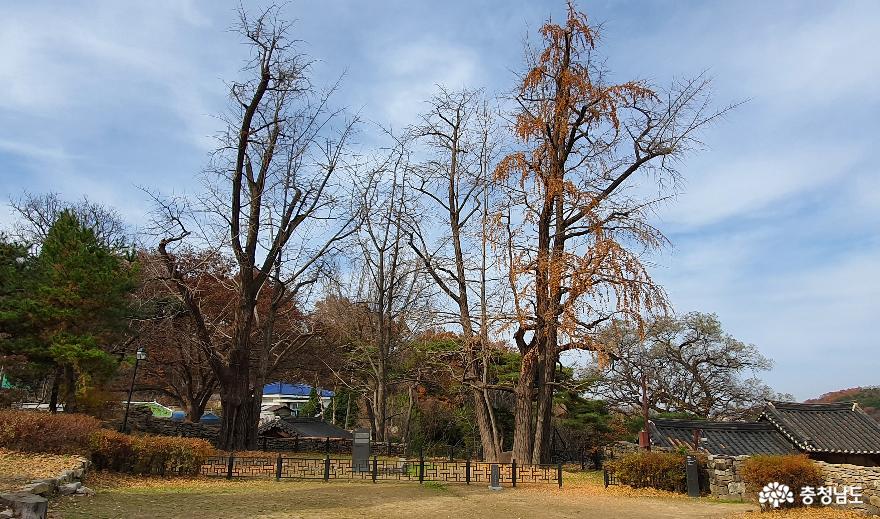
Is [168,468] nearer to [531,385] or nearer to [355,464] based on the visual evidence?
[355,464]

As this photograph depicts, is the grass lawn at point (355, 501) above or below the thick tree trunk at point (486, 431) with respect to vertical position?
below

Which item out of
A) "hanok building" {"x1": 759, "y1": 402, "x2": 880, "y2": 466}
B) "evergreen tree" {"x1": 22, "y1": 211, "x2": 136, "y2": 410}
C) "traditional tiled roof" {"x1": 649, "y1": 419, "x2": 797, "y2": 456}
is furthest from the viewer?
"traditional tiled roof" {"x1": 649, "y1": 419, "x2": 797, "y2": 456}

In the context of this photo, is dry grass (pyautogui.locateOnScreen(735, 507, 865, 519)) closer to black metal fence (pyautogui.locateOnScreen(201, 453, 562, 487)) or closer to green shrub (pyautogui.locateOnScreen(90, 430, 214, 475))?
black metal fence (pyautogui.locateOnScreen(201, 453, 562, 487))

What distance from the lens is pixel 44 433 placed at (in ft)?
38.4

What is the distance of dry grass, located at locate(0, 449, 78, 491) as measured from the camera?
8703 mm

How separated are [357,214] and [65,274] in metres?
10.1

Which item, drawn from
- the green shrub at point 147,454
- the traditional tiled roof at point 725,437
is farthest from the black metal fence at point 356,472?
the traditional tiled roof at point 725,437

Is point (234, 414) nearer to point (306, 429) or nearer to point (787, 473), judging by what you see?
point (306, 429)

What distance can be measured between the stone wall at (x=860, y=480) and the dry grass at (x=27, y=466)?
13.4 meters

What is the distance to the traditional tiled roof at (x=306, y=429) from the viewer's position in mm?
27859

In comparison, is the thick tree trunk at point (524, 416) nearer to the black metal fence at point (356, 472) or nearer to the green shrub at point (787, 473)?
the black metal fence at point (356, 472)

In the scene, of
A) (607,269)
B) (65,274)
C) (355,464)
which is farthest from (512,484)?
(65,274)

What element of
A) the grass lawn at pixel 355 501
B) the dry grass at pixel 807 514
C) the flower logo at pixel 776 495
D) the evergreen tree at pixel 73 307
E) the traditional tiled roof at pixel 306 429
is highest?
the evergreen tree at pixel 73 307

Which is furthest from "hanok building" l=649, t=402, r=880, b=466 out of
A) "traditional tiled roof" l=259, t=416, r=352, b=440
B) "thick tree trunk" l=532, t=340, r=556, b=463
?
"traditional tiled roof" l=259, t=416, r=352, b=440
